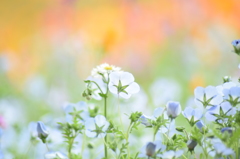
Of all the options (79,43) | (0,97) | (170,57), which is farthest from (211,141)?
(79,43)

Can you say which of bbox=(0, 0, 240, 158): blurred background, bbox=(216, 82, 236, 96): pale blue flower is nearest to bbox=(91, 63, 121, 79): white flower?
bbox=(216, 82, 236, 96): pale blue flower

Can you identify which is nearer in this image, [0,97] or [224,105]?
[224,105]

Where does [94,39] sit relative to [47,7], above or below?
below

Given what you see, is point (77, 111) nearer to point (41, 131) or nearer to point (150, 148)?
point (41, 131)

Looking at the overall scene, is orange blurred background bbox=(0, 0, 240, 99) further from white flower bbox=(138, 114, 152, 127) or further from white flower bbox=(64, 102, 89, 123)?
white flower bbox=(138, 114, 152, 127)

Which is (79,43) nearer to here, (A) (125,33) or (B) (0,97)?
(A) (125,33)

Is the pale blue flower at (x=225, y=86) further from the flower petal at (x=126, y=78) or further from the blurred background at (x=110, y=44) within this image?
the blurred background at (x=110, y=44)

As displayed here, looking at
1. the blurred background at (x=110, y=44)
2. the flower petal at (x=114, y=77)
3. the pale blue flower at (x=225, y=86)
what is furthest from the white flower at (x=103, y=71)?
the blurred background at (x=110, y=44)
